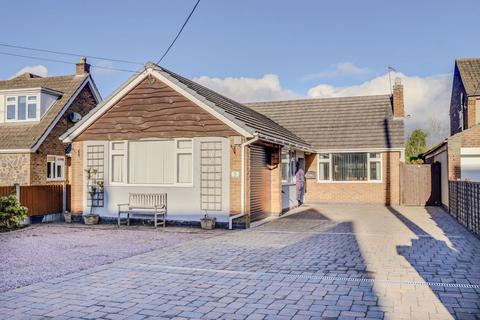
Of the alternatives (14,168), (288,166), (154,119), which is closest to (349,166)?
(288,166)

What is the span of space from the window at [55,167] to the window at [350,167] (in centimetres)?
1334

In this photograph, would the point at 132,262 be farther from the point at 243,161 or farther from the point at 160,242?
the point at 243,161

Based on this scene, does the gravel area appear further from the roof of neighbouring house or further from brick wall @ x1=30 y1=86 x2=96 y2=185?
the roof of neighbouring house

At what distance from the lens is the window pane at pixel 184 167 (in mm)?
14906

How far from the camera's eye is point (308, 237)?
12055mm

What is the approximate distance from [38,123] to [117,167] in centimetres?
878

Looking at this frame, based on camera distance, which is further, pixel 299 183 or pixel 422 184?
pixel 422 184

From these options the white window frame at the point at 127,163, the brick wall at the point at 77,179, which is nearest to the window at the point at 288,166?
the white window frame at the point at 127,163

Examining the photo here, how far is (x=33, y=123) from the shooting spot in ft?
74.0

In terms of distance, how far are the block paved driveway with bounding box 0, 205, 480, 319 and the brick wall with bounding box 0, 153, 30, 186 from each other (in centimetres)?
1268

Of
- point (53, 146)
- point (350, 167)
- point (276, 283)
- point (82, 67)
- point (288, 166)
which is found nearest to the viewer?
point (276, 283)

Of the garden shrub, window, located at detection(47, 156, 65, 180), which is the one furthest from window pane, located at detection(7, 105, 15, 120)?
the garden shrub

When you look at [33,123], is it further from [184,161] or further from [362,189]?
[362,189]

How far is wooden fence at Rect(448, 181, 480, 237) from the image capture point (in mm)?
11945
